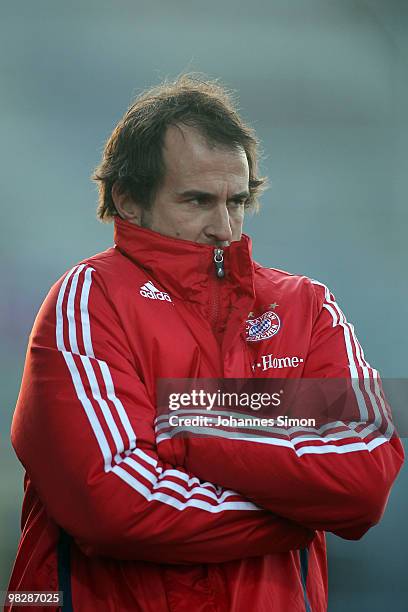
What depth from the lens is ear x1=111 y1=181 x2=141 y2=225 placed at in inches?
71.3

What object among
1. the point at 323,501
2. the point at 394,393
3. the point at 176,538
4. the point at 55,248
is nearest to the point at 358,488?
the point at 323,501

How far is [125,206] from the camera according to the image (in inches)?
72.4

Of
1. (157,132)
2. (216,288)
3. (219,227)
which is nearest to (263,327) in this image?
(216,288)

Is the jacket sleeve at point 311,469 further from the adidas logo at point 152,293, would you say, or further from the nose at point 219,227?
the nose at point 219,227

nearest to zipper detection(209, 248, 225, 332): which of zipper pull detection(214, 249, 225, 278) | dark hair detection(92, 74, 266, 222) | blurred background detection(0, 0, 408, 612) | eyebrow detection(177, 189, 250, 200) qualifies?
zipper pull detection(214, 249, 225, 278)

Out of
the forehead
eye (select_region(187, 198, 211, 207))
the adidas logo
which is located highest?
the forehead

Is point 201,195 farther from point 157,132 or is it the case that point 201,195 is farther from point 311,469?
point 311,469

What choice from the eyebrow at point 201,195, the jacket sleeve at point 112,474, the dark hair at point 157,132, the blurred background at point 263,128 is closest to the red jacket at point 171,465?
the jacket sleeve at point 112,474

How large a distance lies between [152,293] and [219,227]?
19cm

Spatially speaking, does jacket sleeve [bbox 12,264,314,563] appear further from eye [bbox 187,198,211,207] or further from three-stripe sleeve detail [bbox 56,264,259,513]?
eye [bbox 187,198,211,207]

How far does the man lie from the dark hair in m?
0.02

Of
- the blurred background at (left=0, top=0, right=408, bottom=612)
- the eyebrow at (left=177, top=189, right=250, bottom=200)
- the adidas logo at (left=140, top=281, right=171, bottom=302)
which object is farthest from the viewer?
the blurred background at (left=0, top=0, right=408, bottom=612)

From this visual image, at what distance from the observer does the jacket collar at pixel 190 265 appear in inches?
63.6

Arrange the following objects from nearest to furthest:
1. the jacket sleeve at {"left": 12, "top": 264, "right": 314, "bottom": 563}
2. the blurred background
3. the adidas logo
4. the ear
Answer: the jacket sleeve at {"left": 12, "top": 264, "right": 314, "bottom": 563}, the adidas logo, the ear, the blurred background
